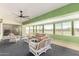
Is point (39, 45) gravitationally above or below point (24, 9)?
below

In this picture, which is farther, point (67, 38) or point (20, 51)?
point (20, 51)

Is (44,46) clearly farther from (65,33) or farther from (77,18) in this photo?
(77,18)

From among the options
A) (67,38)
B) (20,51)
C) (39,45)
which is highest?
(67,38)

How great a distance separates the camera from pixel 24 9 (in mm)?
2480

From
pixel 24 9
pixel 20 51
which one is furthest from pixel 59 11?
pixel 20 51

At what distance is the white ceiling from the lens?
2.41 metres

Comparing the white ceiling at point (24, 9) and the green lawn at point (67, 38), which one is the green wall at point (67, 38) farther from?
the white ceiling at point (24, 9)

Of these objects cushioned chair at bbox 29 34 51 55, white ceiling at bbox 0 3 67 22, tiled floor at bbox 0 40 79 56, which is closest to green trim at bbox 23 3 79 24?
white ceiling at bbox 0 3 67 22

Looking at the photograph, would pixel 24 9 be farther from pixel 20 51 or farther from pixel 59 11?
pixel 20 51

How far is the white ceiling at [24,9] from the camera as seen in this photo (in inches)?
94.9

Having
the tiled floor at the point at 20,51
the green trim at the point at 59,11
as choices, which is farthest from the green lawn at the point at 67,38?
the green trim at the point at 59,11

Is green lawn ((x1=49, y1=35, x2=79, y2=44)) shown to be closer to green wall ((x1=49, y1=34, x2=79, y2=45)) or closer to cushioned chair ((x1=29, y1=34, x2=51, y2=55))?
green wall ((x1=49, y1=34, x2=79, y2=45))

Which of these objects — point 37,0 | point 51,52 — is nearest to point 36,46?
point 51,52

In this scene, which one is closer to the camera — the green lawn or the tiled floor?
the green lawn
